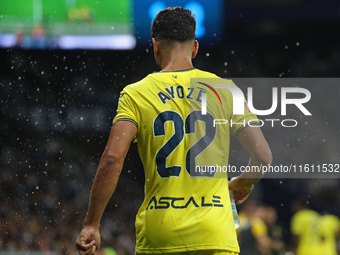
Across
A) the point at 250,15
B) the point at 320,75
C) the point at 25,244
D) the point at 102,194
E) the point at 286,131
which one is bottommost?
the point at 25,244

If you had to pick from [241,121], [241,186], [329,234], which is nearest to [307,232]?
[329,234]

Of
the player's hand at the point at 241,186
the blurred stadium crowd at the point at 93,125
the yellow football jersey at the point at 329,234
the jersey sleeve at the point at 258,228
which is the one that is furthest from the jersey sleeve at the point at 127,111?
the blurred stadium crowd at the point at 93,125

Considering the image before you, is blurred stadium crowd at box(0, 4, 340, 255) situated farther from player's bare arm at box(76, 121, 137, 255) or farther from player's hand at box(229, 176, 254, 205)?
player's bare arm at box(76, 121, 137, 255)

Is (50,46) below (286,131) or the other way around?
the other way around

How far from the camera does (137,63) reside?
16609 millimetres

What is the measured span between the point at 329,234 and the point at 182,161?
8.29m

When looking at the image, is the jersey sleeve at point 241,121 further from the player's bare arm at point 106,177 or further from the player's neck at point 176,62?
the player's bare arm at point 106,177

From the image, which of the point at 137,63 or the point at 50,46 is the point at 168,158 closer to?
the point at 50,46

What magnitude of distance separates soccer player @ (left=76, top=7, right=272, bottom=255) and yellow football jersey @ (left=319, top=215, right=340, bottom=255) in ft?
26.3

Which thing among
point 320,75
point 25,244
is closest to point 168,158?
point 25,244

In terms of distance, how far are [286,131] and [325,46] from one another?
8.82 feet

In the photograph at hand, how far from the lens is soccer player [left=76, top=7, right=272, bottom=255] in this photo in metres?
2.66

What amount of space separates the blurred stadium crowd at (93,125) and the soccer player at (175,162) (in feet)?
36.7

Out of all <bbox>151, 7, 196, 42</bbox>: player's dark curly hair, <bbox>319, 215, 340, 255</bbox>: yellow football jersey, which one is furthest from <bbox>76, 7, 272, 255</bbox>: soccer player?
<bbox>319, 215, 340, 255</bbox>: yellow football jersey
